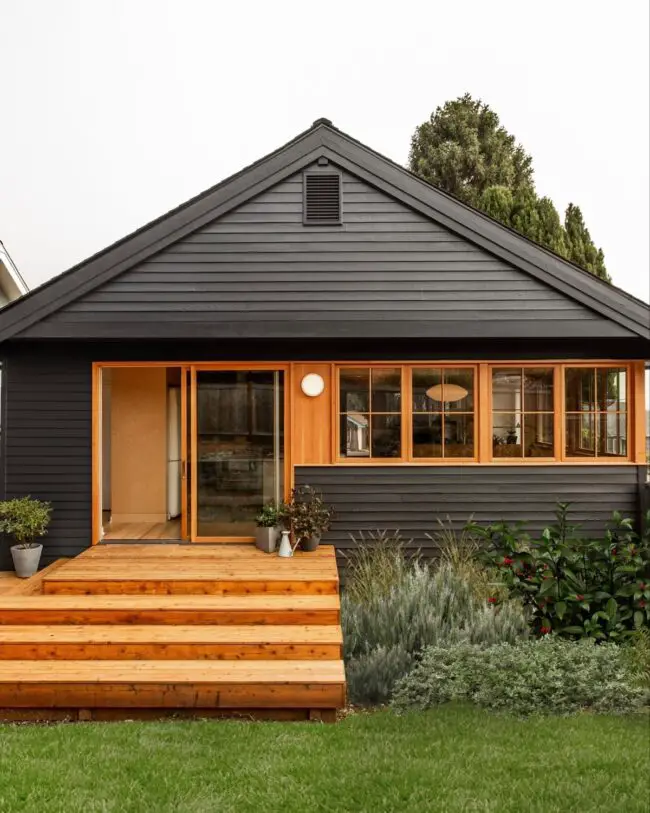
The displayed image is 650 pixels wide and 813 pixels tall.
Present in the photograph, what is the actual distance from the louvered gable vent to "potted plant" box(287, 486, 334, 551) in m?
3.24

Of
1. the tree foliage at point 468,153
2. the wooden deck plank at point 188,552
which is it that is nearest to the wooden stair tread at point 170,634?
the wooden deck plank at point 188,552

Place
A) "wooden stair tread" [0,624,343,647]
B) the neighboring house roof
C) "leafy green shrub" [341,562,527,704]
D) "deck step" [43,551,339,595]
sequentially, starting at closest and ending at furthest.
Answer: "leafy green shrub" [341,562,527,704] → "wooden stair tread" [0,624,343,647] → "deck step" [43,551,339,595] → the neighboring house roof

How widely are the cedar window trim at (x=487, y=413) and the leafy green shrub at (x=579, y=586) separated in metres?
1.61

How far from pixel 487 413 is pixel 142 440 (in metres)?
4.95

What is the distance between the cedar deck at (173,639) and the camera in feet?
14.7

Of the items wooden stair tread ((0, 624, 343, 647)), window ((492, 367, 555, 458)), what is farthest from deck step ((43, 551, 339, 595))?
window ((492, 367, 555, 458))

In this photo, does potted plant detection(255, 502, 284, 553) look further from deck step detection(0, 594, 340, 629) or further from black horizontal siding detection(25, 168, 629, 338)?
black horizontal siding detection(25, 168, 629, 338)

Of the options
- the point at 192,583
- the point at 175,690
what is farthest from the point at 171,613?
the point at 175,690

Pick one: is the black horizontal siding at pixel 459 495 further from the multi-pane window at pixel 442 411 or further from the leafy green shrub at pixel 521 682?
the leafy green shrub at pixel 521 682

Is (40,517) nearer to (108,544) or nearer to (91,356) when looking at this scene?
(108,544)

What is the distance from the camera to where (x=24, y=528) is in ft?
22.3

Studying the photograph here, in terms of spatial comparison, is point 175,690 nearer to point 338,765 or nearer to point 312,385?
point 338,765

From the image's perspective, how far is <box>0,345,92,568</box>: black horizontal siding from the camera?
7324 mm

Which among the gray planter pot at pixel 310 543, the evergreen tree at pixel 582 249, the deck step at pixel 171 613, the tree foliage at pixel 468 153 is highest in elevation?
the tree foliage at pixel 468 153
